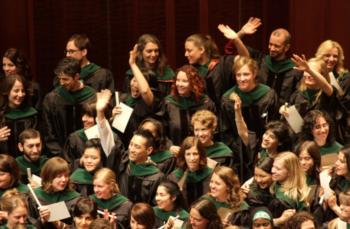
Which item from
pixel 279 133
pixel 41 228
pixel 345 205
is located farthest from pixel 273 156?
pixel 41 228

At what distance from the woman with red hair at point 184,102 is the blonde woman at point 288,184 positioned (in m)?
1.29

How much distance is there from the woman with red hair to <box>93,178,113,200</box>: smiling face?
48.9 inches

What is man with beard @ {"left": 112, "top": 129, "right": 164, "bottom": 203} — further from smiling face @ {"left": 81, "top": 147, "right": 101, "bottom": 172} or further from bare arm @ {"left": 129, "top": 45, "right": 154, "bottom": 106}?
bare arm @ {"left": 129, "top": 45, "right": 154, "bottom": 106}

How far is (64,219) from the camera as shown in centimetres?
836

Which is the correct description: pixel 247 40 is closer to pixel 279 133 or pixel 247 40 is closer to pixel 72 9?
pixel 72 9

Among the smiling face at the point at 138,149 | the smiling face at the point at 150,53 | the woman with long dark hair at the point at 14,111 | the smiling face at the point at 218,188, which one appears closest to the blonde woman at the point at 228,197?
the smiling face at the point at 218,188

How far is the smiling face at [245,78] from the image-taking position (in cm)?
909

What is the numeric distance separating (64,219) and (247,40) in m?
3.56

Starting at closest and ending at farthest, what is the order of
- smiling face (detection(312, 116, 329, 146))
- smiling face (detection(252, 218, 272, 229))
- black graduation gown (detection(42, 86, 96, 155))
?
smiling face (detection(252, 218, 272, 229)), smiling face (detection(312, 116, 329, 146)), black graduation gown (detection(42, 86, 96, 155))

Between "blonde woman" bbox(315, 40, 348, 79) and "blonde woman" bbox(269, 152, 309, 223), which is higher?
"blonde woman" bbox(315, 40, 348, 79)

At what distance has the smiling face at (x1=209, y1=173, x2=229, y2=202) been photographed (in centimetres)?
809

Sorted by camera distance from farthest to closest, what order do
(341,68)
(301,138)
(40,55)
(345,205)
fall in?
(40,55) → (341,68) → (301,138) → (345,205)

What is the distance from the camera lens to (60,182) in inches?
328

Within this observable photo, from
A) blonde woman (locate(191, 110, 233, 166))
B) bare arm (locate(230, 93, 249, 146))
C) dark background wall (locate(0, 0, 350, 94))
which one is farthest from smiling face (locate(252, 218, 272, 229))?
dark background wall (locate(0, 0, 350, 94))
